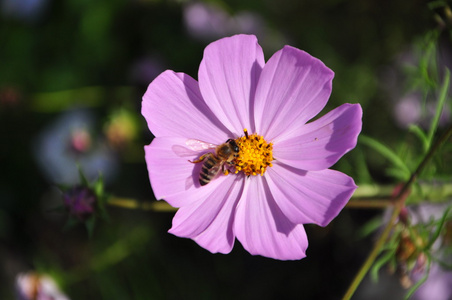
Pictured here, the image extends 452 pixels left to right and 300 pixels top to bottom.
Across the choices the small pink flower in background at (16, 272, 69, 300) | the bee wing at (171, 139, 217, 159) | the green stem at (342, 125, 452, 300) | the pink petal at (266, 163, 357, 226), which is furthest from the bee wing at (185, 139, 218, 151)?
the small pink flower in background at (16, 272, 69, 300)

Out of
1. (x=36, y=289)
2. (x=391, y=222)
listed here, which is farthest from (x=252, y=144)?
(x=36, y=289)

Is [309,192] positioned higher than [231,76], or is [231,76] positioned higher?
[231,76]

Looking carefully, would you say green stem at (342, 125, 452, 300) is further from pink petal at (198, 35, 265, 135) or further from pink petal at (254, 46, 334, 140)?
pink petal at (198, 35, 265, 135)

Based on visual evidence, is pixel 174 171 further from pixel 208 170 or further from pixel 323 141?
pixel 323 141

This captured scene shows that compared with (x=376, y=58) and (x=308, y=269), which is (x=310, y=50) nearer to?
(x=376, y=58)

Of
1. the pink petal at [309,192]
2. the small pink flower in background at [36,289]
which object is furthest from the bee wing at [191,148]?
the small pink flower in background at [36,289]

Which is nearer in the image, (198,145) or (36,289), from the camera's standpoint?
(198,145)
